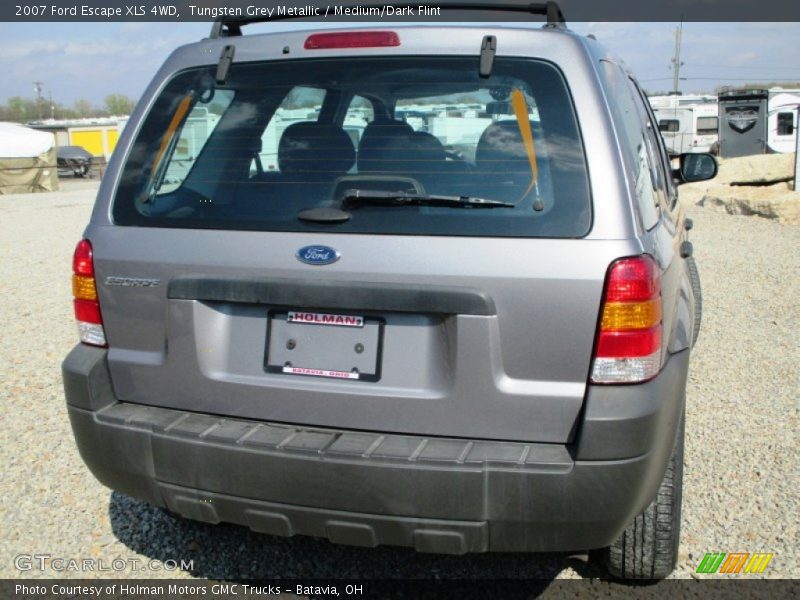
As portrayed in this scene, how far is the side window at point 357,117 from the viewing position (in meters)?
2.82

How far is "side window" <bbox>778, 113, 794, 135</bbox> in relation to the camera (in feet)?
91.1

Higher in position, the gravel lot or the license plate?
the license plate

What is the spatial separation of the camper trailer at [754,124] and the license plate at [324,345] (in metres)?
27.5

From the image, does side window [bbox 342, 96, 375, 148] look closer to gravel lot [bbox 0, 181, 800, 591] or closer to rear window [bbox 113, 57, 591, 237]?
rear window [bbox 113, 57, 591, 237]

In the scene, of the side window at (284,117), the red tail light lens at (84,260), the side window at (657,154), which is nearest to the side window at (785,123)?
the side window at (657,154)

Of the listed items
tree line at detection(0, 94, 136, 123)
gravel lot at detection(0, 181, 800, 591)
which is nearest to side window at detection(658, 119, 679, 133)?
gravel lot at detection(0, 181, 800, 591)

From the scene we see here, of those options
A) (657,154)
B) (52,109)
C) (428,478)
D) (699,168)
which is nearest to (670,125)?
(699,168)

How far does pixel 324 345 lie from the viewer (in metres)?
2.64

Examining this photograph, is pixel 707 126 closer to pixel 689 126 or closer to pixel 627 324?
pixel 689 126

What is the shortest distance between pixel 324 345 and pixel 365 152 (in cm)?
67

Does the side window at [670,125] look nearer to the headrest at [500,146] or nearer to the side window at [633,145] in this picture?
the side window at [633,145]

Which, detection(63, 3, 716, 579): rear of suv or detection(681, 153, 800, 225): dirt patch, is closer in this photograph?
detection(63, 3, 716, 579): rear of suv

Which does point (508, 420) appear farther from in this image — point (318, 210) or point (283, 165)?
point (283, 165)

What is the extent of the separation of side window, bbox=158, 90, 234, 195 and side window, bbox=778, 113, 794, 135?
94.5ft
